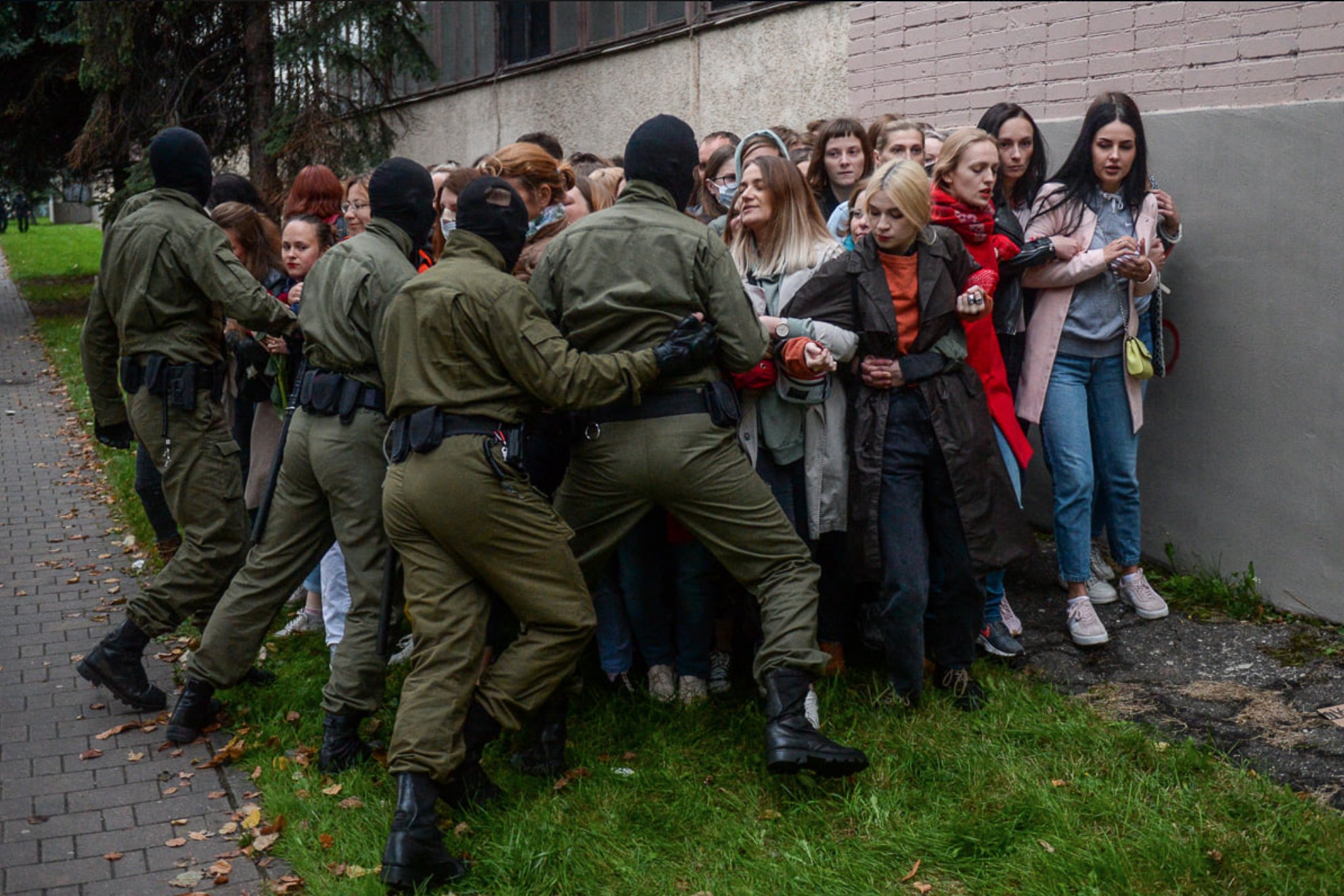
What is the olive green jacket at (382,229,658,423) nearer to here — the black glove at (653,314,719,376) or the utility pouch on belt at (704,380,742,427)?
the black glove at (653,314,719,376)

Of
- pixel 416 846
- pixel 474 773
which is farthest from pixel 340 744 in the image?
pixel 416 846

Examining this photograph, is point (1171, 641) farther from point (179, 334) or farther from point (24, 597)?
point (24, 597)

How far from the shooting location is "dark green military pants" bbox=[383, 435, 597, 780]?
3969 millimetres

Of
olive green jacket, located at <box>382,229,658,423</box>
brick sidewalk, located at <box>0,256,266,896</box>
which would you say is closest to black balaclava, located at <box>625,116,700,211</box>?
olive green jacket, located at <box>382,229,658,423</box>

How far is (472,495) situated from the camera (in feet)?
13.0

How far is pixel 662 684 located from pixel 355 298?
74.9 inches

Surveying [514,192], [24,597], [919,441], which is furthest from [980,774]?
[24,597]

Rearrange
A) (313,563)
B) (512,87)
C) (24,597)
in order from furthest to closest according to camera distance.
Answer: (512,87) → (24,597) → (313,563)

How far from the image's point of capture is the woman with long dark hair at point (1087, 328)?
5551 mm

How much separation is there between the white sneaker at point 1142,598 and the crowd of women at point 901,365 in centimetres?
1

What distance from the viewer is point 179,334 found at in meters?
5.50

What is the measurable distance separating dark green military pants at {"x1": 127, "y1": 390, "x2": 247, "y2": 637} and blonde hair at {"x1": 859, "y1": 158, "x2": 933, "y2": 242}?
2.91 metres

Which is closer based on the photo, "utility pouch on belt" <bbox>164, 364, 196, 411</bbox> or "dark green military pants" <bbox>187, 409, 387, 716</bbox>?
"dark green military pants" <bbox>187, 409, 387, 716</bbox>

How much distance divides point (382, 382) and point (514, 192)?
916mm
